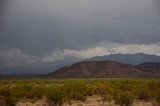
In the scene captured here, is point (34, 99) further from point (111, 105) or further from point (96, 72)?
point (96, 72)

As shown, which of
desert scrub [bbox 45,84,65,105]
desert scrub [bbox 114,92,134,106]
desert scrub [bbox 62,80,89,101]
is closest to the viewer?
desert scrub [bbox 114,92,134,106]

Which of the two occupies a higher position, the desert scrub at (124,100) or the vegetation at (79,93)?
the vegetation at (79,93)

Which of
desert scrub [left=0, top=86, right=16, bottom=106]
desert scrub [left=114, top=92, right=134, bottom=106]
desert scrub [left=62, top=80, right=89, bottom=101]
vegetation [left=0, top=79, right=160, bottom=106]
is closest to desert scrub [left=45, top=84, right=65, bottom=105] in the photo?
vegetation [left=0, top=79, right=160, bottom=106]

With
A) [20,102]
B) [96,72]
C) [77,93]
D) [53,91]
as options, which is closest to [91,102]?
[77,93]

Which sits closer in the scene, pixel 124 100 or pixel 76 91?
pixel 124 100

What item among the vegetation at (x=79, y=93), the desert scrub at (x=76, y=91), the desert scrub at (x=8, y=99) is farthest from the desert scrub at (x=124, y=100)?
the desert scrub at (x=8, y=99)

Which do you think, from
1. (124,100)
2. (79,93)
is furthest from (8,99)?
(124,100)

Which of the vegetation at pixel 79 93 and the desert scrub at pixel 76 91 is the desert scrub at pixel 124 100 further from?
the desert scrub at pixel 76 91

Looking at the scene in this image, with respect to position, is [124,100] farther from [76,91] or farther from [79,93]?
[76,91]

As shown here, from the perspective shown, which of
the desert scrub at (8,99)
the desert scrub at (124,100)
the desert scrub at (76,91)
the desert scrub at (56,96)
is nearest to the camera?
the desert scrub at (8,99)

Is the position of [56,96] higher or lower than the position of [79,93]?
lower

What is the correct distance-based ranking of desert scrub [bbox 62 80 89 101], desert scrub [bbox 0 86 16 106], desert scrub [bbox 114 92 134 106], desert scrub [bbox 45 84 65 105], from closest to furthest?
1. desert scrub [bbox 0 86 16 106]
2. desert scrub [bbox 114 92 134 106]
3. desert scrub [bbox 45 84 65 105]
4. desert scrub [bbox 62 80 89 101]

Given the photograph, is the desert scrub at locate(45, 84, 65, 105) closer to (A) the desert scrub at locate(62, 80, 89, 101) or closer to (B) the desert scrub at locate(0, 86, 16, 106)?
(A) the desert scrub at locate(62, 80, 89, 101)

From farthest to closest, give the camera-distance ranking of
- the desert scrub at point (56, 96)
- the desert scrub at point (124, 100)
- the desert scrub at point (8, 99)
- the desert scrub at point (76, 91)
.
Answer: the desert scrub at point (76, 91), the desert scrub at point (56, 96), the desert scrub at point (124, 100), the desert scrub at point (8, 99)
